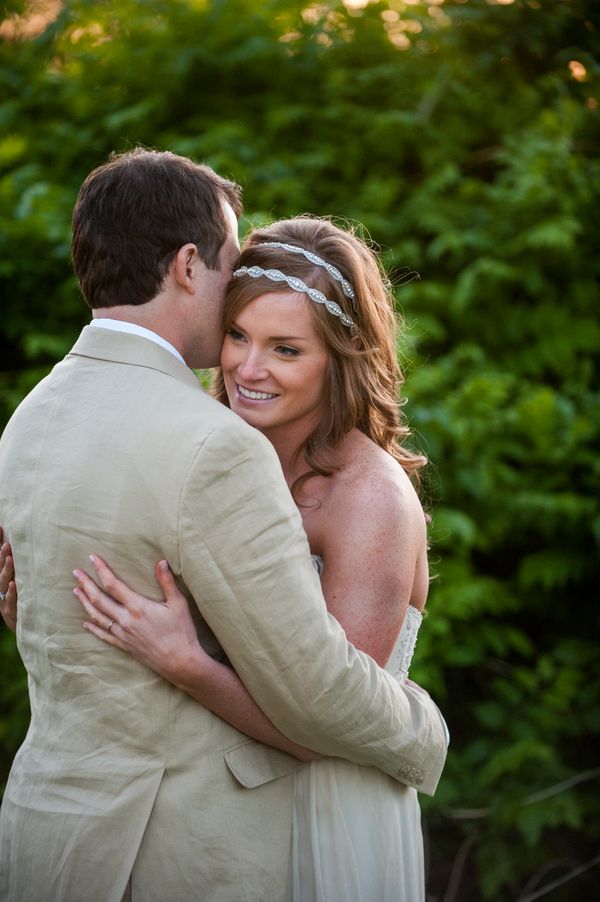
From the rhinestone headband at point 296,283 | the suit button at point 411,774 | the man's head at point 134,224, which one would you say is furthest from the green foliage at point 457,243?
the man's head at point 134,224

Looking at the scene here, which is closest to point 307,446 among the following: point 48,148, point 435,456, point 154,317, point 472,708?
point 154,317

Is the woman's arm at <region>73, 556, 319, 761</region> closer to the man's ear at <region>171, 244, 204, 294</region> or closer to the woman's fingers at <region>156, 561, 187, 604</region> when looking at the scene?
the woman's fingers at <region>156, 561, 187, 604</region>

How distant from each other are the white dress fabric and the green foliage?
2246 millimetres

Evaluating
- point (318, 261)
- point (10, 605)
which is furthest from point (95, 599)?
point (318, 261)

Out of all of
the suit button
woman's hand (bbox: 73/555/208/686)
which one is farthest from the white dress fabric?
woman's hand (bbox: 73/555/208/686)

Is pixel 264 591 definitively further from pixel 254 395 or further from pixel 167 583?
pixel 254 395

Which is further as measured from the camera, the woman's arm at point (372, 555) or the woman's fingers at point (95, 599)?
the woman's arm at point (372, 555)

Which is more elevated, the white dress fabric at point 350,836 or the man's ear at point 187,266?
the man's ear at point 187,266

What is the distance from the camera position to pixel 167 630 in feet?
6.58

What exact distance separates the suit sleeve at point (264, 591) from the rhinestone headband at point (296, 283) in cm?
68

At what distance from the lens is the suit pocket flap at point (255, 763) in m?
2.13

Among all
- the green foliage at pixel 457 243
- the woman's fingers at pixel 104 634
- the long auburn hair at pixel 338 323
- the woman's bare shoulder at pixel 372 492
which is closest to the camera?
the woman's fingers at pixel 104 634

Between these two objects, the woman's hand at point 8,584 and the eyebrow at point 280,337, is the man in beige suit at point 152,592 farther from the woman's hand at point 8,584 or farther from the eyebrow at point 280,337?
the eyebrow at point 280,337

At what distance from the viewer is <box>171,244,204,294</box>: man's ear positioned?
7.18ft
